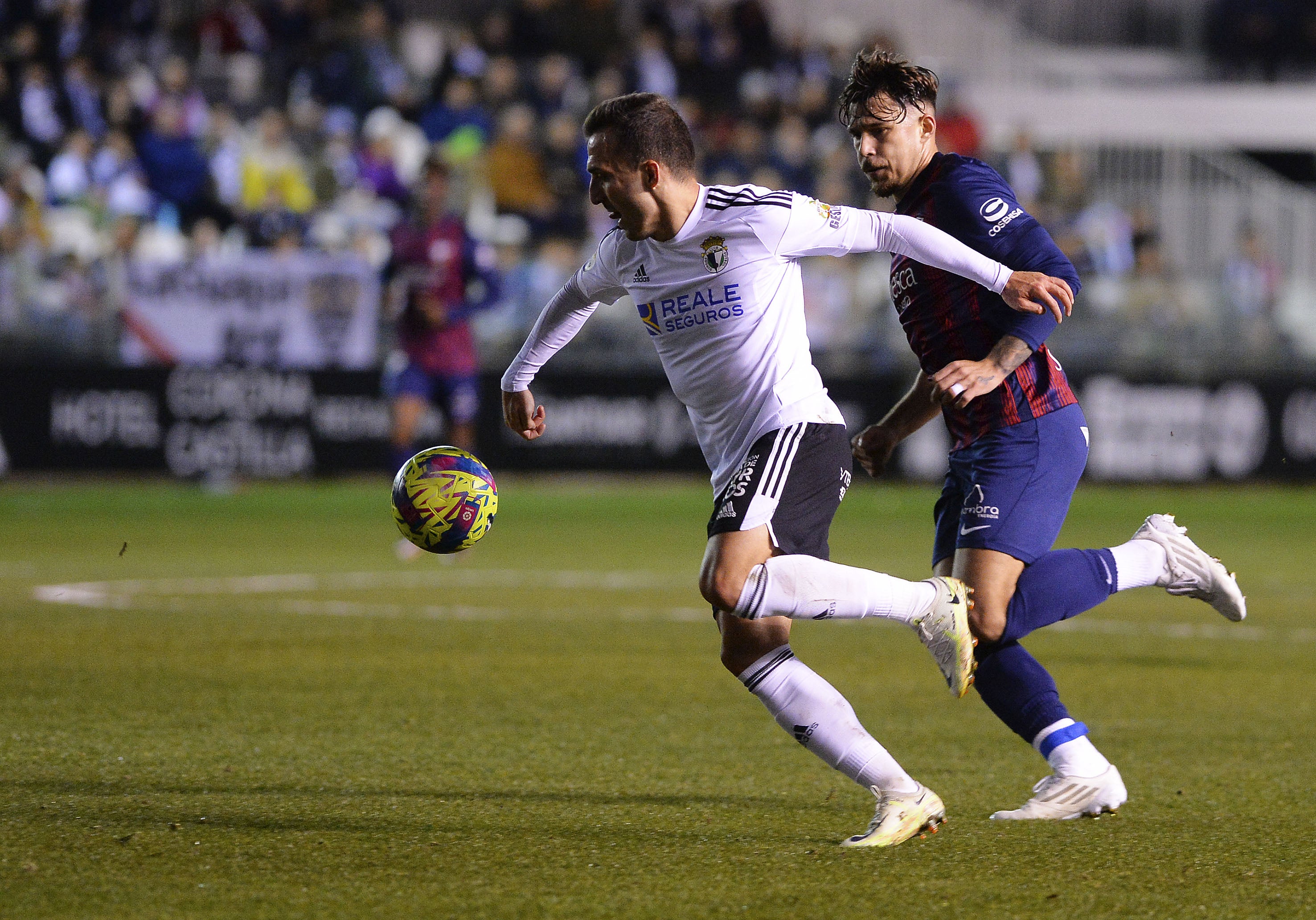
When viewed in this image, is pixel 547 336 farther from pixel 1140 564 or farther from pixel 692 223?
pixel 1140 564

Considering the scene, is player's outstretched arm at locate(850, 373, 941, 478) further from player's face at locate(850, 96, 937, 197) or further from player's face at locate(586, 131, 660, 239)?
player's face at locate(586, 131, 660, 239)

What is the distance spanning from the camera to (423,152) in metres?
20.7

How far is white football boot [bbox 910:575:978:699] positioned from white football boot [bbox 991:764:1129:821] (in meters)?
0.47

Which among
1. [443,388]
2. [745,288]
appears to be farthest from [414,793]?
[443,388]

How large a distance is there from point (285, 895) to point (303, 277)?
14775 millimetres

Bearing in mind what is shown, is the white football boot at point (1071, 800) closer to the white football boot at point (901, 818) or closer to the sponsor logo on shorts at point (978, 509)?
the white football boot at point (901, 818)

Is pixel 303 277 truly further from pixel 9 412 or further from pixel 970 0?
pixel 970 0

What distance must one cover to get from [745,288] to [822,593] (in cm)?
86

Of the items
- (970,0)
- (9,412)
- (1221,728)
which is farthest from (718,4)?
(1221,728)

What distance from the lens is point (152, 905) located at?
3.71m

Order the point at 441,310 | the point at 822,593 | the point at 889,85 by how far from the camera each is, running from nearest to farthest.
A: 1. the point at 822,593
2. the point at 889,85
3. the point at 441,310

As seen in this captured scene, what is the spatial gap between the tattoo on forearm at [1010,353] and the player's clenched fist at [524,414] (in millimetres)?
1413

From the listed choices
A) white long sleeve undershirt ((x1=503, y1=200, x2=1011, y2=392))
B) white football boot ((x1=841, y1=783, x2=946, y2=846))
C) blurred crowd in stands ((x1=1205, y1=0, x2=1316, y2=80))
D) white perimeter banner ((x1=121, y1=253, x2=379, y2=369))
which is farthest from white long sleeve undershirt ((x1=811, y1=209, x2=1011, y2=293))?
blurred crowd in stands ((x1=1205, y1=0, x2=1316, y2=80))

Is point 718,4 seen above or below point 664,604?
above
